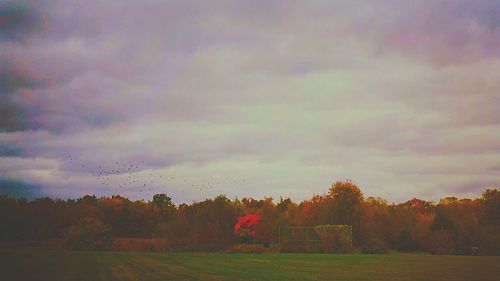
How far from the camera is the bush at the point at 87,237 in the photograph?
57.4 meters

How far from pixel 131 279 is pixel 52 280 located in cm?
321

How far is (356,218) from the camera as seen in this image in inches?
2453

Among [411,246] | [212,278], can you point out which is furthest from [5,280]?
[411,246]

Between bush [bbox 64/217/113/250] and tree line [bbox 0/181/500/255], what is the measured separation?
112 millimetres

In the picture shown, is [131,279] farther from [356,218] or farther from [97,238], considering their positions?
[356,218]

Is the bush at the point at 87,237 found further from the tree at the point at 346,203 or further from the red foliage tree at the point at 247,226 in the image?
the tree at the point at 346,203

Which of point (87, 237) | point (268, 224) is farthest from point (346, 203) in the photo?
point (87, 237)

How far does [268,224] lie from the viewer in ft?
226

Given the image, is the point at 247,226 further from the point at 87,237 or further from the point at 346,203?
the point at 87,237

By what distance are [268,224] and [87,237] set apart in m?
24.7

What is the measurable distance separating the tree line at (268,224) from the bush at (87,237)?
0.11 m

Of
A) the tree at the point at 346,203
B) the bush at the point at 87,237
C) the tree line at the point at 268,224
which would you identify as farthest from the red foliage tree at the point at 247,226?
the bush at the point at 87,237

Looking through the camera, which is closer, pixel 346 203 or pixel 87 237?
pixel 87 237

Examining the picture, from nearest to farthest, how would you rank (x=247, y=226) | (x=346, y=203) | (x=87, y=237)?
1. (x=87, y=237)
2. (x=346, y=203)
3. (x=247, y=226)
